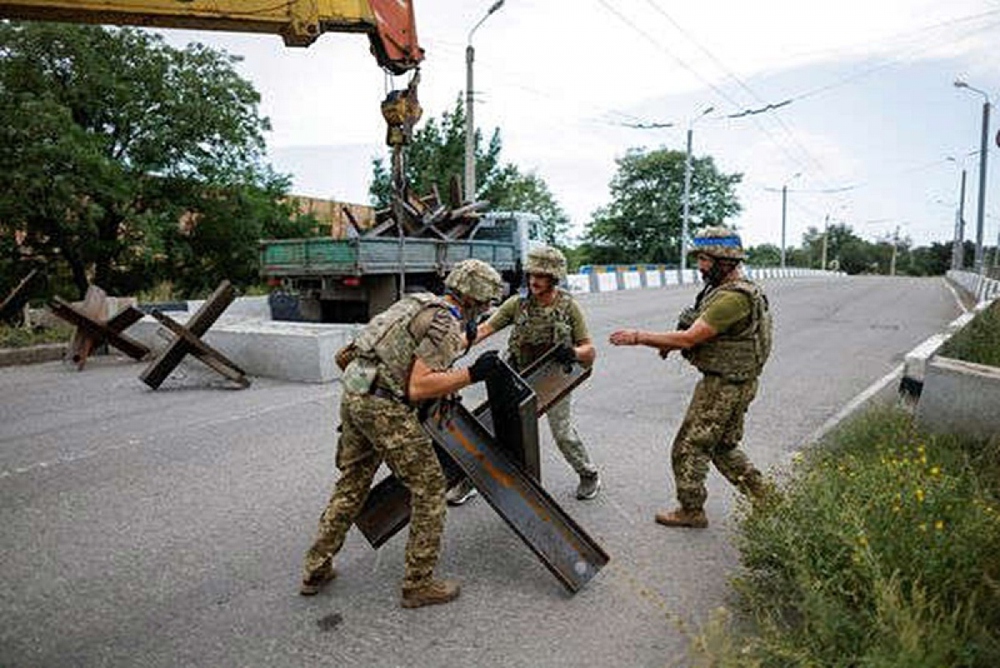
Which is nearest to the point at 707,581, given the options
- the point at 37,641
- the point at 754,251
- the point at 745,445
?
the point at 745,445

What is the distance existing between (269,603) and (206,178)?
1537 centimetres

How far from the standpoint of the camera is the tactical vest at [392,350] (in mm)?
3006

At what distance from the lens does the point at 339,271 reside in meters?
11.2

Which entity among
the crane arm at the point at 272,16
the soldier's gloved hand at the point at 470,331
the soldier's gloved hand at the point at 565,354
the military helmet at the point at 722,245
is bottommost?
the soldier's gloved hand at the point at 565,354

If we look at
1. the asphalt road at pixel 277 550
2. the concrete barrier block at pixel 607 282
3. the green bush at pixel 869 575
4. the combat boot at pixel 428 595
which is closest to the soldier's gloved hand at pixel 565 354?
the asphalt road at pixel 277 550

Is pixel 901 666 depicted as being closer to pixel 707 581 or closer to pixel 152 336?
pixel 707 581

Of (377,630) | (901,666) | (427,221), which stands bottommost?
(377,630)

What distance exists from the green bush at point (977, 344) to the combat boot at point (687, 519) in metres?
3.66

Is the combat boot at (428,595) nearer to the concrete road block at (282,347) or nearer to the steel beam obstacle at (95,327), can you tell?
the concrete road block at (282,347)

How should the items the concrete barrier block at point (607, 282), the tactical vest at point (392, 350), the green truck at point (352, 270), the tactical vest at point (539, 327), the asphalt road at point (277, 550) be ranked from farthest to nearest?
the concrete barrier block at point (607, 282) < the green truck at point (352, 270) < the tactical vest at point (539, 327) < the tactical vest at point (392, 350) < the asphalt road at point (277, 550)

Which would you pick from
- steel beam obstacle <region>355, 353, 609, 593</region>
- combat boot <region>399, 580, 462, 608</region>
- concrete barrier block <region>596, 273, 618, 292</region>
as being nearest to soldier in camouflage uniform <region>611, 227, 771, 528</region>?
steel beam obstacle <region>355, 353, 609, 593</region>

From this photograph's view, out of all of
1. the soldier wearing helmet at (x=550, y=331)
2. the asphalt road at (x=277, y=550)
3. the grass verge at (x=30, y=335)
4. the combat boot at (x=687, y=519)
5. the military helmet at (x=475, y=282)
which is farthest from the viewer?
the grass verge at (x=30, y=335)

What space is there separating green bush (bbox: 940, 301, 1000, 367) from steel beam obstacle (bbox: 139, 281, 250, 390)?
729 cm

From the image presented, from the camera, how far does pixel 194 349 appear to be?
7.79 metres
